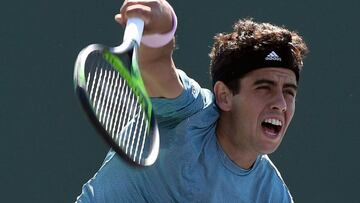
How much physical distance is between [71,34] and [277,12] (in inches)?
41.2

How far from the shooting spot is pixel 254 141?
270 cm

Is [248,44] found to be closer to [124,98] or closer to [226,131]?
[226,131]

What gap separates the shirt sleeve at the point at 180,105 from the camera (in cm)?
246

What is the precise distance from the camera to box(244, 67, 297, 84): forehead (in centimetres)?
271

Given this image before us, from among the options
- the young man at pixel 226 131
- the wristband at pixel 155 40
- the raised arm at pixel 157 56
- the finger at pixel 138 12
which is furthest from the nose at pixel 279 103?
the finger at pixel 138 12

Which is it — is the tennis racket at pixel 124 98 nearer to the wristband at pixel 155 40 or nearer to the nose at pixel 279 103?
the wristband at pixel 155 40

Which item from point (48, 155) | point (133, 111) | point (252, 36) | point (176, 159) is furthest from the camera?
point (48, 155)

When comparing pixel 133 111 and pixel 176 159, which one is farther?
pixel 176 159

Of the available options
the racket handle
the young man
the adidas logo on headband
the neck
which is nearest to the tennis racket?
the racket handle

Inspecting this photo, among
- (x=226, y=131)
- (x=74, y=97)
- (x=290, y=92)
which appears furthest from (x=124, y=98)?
(x=74, y=97)

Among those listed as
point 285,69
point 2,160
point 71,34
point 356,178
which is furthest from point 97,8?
point 285,69

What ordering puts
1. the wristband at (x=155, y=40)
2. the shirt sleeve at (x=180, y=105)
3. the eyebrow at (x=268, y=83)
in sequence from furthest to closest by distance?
the eyebrow at (x=268, y=83), the shirt sleeve at (x=180, y=105), the wristband at (x=155, y=40)

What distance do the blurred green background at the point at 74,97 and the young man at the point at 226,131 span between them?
64.2 inches

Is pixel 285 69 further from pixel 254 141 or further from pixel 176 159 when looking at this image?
pixel 176 159
